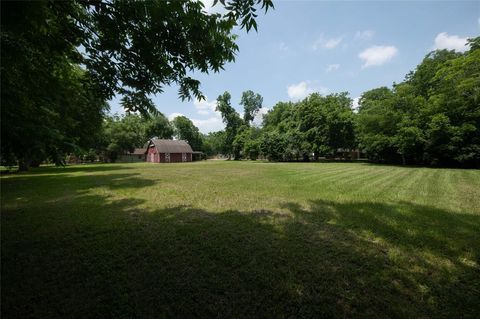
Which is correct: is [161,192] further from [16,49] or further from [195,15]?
[195,15]

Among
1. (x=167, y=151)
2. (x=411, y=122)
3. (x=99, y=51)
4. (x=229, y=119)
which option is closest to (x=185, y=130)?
(x=229, y=119)

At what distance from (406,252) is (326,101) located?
44.7 meters

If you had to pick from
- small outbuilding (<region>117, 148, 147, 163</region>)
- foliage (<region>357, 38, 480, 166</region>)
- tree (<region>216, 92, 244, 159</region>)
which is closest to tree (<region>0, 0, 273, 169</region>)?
foliage (<region>357, 38, 480, 166</region>)

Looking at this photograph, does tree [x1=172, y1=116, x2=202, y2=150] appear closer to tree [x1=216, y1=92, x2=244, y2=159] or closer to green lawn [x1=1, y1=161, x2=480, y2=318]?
tree [x1=216, y1=92, x2=244, y2=159]

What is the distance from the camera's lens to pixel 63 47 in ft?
12.4

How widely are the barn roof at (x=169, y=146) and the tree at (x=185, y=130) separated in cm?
1855

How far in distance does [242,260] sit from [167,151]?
46.1m

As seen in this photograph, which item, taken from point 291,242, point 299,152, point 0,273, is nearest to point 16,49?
point 0,273

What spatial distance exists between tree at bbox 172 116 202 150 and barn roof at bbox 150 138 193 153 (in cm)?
1855

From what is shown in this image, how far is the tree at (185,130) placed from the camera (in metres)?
69.1

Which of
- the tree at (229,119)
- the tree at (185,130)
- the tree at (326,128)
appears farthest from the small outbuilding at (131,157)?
the tree at (326,128)

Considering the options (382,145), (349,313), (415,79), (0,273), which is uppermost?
(415,79)

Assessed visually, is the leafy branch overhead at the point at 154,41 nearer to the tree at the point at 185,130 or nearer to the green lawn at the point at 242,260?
the green lawn at the point at 242,260

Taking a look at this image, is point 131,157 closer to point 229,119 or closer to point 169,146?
point 169,146
